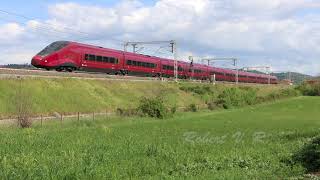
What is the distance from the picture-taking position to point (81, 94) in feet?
188

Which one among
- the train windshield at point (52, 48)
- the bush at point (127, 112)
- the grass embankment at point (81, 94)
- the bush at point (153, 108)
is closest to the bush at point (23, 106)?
the grass embankment at point (81, 94)

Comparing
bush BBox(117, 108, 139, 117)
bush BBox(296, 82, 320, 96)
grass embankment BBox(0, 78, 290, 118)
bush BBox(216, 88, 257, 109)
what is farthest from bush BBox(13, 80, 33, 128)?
bush BBox(296, 82, 320, 96)

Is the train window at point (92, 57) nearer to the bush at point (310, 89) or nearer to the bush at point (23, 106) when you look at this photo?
the bush at point (23, 106)

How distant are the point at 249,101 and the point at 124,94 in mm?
33219

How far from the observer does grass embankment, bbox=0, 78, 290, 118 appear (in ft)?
155

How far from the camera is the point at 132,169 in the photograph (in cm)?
1819

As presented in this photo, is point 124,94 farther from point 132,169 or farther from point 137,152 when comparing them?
point 132,169

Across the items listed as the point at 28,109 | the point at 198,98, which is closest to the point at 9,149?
the point at 28,109

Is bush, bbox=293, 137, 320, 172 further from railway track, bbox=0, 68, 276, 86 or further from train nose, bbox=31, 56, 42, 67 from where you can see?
train nose, bbox=31, 56, 42, 67

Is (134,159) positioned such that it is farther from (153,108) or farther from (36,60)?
(36,60)

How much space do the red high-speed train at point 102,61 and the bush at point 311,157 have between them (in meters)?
40.6

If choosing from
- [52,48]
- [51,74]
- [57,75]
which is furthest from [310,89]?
[51,74]

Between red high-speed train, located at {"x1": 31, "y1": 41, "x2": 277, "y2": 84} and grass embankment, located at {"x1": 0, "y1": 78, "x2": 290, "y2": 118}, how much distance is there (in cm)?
231

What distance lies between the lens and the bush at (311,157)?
19.4m
